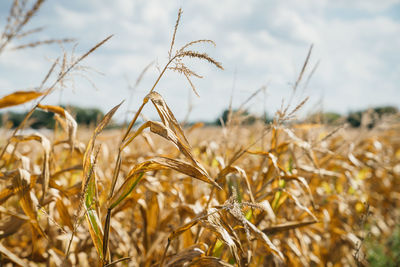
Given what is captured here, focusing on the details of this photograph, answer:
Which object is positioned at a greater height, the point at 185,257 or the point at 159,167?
the point at 159,167

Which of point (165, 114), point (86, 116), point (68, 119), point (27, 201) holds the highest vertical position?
point (165, 114)

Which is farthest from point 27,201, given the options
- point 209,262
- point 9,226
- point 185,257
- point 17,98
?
point 209,262

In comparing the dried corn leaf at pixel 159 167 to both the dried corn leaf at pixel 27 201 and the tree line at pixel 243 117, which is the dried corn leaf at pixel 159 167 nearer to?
the dried corn leaf at pixel 27 201

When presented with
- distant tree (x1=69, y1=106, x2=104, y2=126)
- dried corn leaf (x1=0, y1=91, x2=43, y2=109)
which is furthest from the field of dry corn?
distant tree (x1=69, y1=106, x2=104, y2=126)

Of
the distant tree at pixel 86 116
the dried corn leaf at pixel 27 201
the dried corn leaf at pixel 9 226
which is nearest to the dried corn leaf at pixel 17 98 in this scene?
the dried corn leaf at pixel 27 201

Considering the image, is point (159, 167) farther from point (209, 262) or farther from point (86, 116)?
point (86, 116)

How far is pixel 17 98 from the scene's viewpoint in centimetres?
93

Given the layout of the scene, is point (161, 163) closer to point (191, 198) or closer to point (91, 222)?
point (91, 222)

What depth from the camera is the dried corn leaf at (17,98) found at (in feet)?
2.95

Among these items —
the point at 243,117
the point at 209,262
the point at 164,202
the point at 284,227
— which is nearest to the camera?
the point at 209,262

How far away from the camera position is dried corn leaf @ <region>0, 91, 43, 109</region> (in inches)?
35.4

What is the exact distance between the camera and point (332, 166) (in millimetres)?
3262

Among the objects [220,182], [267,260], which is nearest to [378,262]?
[267,260]

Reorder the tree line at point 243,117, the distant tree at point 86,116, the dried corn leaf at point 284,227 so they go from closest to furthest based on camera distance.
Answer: the dried corn leaf at point 284,227
the tree line at point 243,117
the distant tree at point 86,116
